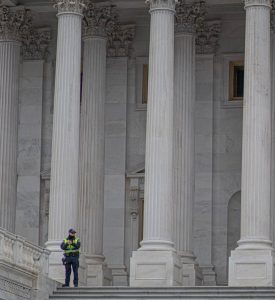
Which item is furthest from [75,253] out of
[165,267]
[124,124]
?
[124,124]

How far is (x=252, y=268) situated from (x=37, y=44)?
2128cm

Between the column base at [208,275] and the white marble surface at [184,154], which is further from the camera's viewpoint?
the column base at [208,275]

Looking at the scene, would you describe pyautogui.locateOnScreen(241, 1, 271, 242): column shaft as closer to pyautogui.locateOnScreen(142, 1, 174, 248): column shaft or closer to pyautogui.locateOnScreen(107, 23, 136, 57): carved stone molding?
pyautogui.locateOnScreen(142, 1, 174, 248): column shaft

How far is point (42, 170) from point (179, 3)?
44.2 feet

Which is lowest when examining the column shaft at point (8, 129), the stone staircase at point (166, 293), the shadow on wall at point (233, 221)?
the stone staircase at point (166, 293)

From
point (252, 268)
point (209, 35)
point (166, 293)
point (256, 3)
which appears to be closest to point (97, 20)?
point (209, 35)

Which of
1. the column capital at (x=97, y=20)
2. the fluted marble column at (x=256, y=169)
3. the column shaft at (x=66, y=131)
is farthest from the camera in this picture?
the column capital at (x=97, y=20)

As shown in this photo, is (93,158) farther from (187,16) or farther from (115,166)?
(187,16)

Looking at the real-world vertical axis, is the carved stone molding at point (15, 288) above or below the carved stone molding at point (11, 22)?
below

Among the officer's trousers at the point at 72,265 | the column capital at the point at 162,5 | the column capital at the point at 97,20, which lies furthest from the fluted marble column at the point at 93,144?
the officer's trousers at the point at 72,265

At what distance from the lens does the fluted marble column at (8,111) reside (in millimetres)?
80688

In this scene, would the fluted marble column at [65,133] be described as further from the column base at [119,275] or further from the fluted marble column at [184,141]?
the column base at [119,275]

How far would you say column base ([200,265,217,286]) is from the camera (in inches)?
3162

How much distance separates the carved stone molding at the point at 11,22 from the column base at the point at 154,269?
15951 millimetres
